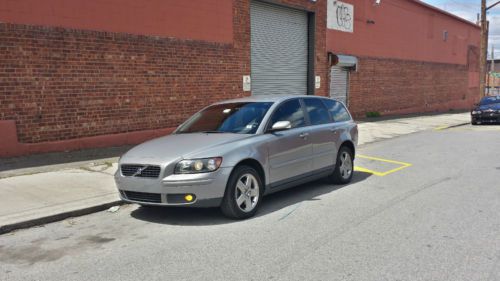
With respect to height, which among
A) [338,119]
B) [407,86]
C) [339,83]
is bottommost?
[338,119]

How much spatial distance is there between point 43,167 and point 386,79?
19.8 m

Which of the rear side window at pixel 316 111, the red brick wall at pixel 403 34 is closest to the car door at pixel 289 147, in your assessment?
the rear side window at pixel 316 111

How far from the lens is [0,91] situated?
9297 millimetres

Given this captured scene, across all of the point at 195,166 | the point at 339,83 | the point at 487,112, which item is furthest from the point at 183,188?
the point at 487,112

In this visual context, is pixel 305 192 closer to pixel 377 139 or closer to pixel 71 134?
pixel 71 134

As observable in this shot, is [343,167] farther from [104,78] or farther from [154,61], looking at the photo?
[154,61]

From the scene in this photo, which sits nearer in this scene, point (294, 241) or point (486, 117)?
point (294, 241)

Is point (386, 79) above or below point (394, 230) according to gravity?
above

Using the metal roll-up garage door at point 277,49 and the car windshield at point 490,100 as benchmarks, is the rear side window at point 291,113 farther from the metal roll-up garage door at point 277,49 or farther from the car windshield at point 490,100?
the car windshield at point 490,100

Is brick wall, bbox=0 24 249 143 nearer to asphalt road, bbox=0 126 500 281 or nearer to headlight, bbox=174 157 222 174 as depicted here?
asphalt road, bbox=0 126 500 281

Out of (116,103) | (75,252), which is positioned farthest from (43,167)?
(75,252)

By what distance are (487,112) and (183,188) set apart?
20.0 metres

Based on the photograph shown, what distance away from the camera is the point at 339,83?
20938 millimetres

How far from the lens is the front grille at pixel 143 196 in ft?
18.1
